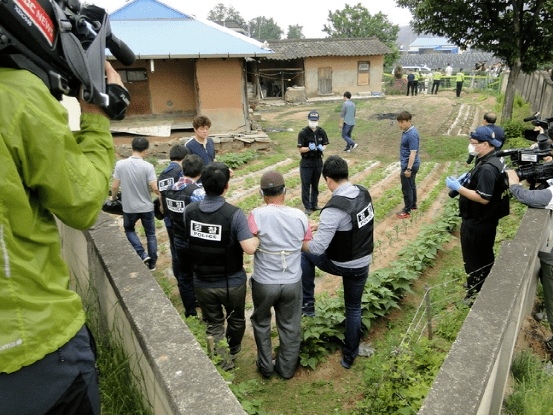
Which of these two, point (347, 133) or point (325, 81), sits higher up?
point (325, 81)

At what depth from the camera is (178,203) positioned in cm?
455

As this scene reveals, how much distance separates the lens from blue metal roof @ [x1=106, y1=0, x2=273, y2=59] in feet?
44.3

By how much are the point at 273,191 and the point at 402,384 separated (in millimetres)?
1947

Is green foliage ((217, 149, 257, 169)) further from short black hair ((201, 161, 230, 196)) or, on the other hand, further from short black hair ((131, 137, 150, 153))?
short black hair ((201, 161, 230, 196))

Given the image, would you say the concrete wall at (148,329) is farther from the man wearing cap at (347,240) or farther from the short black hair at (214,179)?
the man wearing cap at (347,240)

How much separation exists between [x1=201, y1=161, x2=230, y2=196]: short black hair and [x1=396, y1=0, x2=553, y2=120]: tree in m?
12.9

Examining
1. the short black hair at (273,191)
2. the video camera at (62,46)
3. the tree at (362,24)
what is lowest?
the short black hair at (273,191)

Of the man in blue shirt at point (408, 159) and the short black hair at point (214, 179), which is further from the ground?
the short black hair at point (214, 179)

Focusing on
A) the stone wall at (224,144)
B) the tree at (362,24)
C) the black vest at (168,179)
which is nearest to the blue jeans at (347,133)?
the stone wall at (224,144)

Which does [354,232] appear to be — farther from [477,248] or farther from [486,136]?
[486,136]

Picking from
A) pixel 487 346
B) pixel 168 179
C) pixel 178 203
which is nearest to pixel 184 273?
pixel 178 203

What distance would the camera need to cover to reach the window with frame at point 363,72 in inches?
1158

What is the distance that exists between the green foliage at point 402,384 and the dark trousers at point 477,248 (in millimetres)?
1441

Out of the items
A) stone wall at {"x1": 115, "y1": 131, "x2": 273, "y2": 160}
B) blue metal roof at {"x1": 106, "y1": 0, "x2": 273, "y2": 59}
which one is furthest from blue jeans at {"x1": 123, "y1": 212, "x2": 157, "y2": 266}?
blue metal roof at {"x1": 106, "y1": 0, "x2": 273, "y2": 59}
